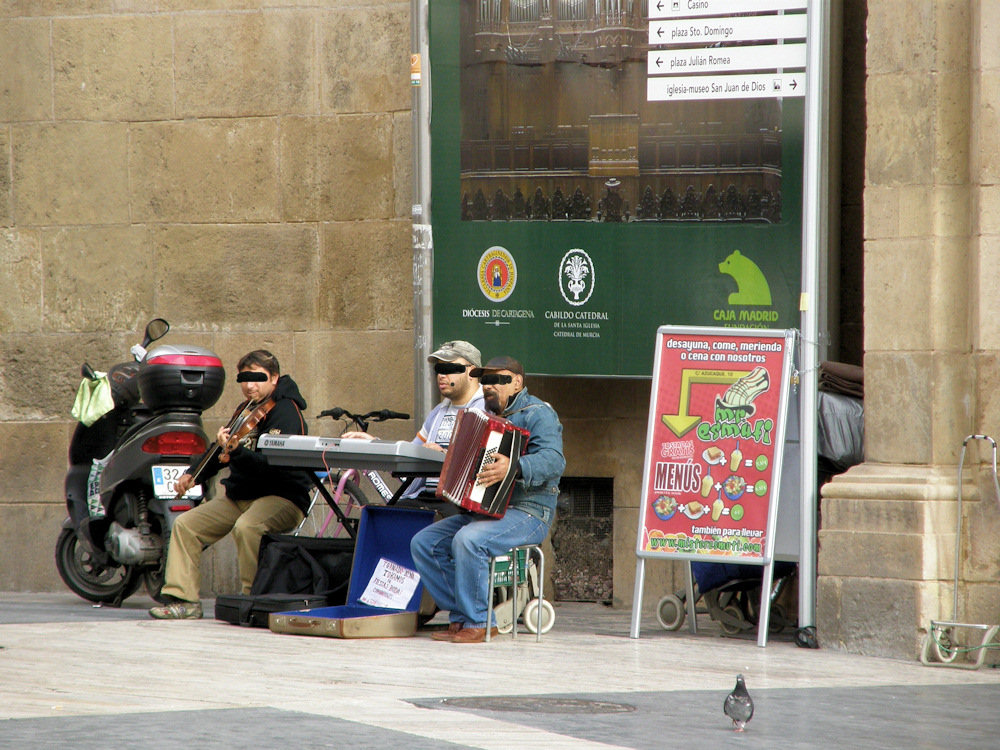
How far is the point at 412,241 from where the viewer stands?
9.90m

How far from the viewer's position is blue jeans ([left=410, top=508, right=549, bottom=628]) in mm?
7871

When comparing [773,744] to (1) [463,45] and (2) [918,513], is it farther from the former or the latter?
(1) [463,45]

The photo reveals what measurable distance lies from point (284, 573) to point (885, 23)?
422 cm

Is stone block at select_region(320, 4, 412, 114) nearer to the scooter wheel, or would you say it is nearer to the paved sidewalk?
the scooter wheel

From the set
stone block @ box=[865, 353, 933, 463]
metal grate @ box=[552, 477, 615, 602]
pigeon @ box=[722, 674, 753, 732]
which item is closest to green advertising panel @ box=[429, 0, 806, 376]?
stone block @ box=[865, 353, 933, 463]

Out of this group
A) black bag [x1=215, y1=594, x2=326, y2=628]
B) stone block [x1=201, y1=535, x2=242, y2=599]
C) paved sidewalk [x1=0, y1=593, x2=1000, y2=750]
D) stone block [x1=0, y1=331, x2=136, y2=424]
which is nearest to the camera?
paved sidewalk [x1=0, y1=593, x2=1000, y2=750]

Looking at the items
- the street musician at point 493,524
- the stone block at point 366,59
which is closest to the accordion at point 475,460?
the street musician at point 493,524

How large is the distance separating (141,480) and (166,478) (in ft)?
0.76

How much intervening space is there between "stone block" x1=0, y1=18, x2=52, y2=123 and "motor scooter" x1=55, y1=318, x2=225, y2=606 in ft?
7.37

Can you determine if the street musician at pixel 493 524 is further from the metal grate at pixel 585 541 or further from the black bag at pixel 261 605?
the metal grate at pixel 585 541

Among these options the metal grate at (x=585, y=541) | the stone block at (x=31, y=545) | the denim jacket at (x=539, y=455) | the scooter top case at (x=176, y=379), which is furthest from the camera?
the stone block at (x=31, y=545)

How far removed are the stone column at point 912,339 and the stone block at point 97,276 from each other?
5109 millimetres

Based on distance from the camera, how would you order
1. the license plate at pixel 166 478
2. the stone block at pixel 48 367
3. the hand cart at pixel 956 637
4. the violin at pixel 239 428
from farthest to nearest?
the stone block at pixel 48 367
the license plate at pixel 166 478
the violin at pixel 239 428
the hand cart at pixel 956 637

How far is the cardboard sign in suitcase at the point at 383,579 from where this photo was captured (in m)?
8.14
